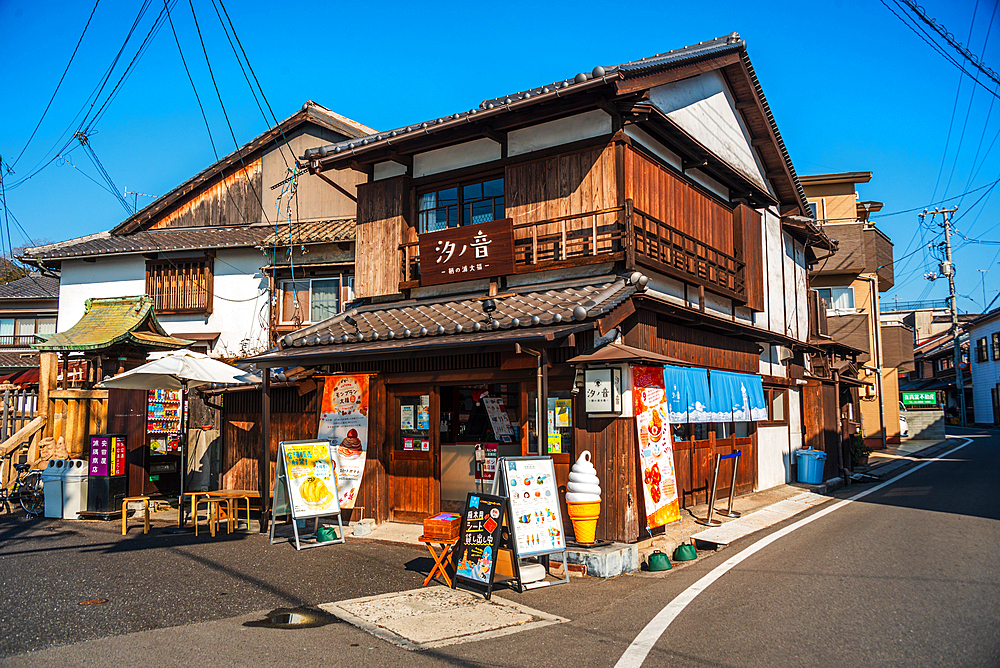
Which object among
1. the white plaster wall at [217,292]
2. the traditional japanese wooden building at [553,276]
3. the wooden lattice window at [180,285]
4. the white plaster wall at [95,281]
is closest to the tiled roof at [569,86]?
the traditional japanese wooden building at [553,276]

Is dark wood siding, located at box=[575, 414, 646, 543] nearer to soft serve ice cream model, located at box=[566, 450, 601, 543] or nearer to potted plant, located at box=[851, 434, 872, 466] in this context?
soft serve ice cream model, located at box=[566, 450, 601, 543]

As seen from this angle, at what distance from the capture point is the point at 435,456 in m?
11.6

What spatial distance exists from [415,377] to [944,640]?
8204 mm

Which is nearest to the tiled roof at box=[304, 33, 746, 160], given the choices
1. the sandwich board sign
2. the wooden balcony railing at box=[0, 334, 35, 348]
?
the sandwich board sign

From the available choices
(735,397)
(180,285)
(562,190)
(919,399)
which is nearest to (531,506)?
(562,190)

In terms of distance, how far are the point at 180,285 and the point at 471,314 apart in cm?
1494

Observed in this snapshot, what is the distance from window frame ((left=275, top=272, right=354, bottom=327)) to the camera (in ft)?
68.5

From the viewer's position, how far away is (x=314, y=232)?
2111cm

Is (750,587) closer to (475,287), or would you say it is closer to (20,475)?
(475,287)

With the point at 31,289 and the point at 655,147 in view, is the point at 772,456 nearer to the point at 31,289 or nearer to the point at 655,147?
the point at 655,147

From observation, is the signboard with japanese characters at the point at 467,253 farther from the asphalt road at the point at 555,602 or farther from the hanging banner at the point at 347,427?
the asphalt road at the point at 555,602

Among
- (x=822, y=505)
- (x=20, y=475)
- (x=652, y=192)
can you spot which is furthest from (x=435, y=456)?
(x=20, y=475)

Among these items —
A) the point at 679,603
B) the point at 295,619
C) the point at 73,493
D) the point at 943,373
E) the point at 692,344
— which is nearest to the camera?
the point at 295,619

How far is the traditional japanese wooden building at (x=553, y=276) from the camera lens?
9969 millimetres
